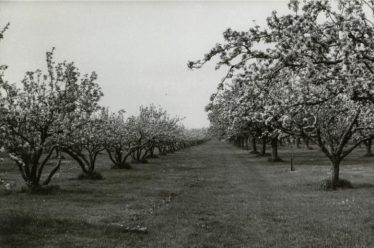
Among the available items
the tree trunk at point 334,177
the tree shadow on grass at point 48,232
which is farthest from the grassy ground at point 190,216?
the tree trunk at point 334,177

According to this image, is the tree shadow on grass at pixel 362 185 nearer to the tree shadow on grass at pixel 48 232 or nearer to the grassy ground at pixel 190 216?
the grassy ground at pixel 190 216

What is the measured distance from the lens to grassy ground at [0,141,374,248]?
1488 cm

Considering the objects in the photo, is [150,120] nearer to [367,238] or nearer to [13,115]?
[13,115]

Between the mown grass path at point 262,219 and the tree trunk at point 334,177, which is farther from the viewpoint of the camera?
the tree trunk at point 334,177

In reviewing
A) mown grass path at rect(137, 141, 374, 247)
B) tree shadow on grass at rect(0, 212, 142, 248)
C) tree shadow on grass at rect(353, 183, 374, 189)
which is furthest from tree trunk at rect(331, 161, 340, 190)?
tree shadow on grass at rect(0, 212, 142, 248)

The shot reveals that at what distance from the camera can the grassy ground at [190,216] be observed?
48.8 ft

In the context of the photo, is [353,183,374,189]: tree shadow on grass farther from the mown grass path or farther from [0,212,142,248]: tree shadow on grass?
[0,212,142,248]: tree shadow on grass

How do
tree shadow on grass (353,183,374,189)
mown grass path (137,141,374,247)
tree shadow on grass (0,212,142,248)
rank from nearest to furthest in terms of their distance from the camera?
tree shadow on grass (0,212,142,248) → mown grass path (137,141,374,247) → tree shadow on grass (353,183,374,189)

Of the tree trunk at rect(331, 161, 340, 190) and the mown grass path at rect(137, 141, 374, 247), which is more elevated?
the tree trunk at rect(331, 161, 340, 190)

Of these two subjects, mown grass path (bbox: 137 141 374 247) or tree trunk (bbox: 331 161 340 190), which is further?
tree trunk (bbox: 331 161 340 190)

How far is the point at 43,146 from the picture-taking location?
25.9m

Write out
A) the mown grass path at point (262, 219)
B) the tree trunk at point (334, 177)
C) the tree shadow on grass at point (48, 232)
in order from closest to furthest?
1. the tree shadow on grass at point (48, 232)
2. the mown grass path at point (262, 219)
3. the tree trunk at point (334, 177)

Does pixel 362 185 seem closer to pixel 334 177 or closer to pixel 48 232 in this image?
pixel 334 177

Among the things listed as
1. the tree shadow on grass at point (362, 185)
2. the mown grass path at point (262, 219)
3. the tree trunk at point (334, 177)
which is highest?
the tree trunk at point (334, 177)
